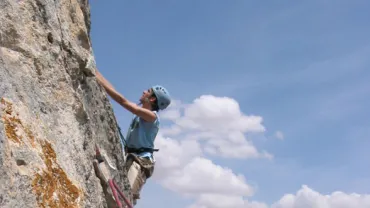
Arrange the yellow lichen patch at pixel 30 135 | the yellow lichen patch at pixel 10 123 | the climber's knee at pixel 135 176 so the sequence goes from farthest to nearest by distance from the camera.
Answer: the climber's knee at pixel 135 176, the yellow lichen patch at pixel 30 135, the yellow lichen patch at pixel 10 123

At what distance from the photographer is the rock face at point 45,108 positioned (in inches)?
185

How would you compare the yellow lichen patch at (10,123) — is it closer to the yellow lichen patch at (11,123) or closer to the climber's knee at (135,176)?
the yellow lichen patch at (11,123)

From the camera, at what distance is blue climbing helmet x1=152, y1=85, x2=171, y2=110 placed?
9242 mm

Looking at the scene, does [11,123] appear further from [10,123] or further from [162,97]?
[162,97]

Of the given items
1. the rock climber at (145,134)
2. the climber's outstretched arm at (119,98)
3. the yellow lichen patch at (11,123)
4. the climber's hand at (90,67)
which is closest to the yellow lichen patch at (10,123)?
the yellow lichen patch at (11,123)

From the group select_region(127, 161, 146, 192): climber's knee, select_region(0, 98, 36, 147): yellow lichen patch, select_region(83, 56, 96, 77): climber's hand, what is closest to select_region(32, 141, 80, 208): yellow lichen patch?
select_region(0, 98, 36, 147): yellow lichen patch

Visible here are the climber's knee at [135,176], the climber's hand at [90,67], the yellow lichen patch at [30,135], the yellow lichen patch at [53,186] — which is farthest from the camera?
the climber's knee at [135,176]

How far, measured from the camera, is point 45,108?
554 centimetres

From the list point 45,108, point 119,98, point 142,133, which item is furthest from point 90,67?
point 142,133

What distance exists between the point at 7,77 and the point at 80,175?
1513 mm

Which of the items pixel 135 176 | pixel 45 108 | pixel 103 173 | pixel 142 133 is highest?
pixel 142 133

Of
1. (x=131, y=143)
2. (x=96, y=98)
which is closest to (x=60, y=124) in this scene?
(x=96, y=98)

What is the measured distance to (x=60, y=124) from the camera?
575cm

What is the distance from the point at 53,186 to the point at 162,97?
4322 mm
